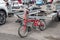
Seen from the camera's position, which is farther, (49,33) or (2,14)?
(2,14)

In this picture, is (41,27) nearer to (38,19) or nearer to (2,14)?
(38,19)

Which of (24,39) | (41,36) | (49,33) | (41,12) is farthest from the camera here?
(41,12)

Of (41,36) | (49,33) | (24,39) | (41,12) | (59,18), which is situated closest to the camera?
(24,39)

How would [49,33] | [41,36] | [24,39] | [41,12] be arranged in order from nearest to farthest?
[24,39]
[41,36]
[49,33]
[41,12]

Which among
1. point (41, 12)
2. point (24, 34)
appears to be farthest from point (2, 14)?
point (24, 34)

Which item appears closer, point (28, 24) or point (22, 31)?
point (22, 31)

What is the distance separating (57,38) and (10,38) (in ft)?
7.07

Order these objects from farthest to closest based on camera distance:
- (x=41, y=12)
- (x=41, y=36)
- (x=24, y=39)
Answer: (x=41, y=12)
(x=41, y=36)
(x=24, y=39)

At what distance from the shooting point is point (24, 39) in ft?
30.4

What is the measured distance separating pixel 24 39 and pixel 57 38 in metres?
1.53

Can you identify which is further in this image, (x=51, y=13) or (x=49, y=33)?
(x=51, y=13)

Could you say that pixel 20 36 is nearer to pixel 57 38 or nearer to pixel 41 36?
pixel 41 36

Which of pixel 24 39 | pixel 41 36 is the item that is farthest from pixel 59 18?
pixel 24 39

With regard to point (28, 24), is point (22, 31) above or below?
below
